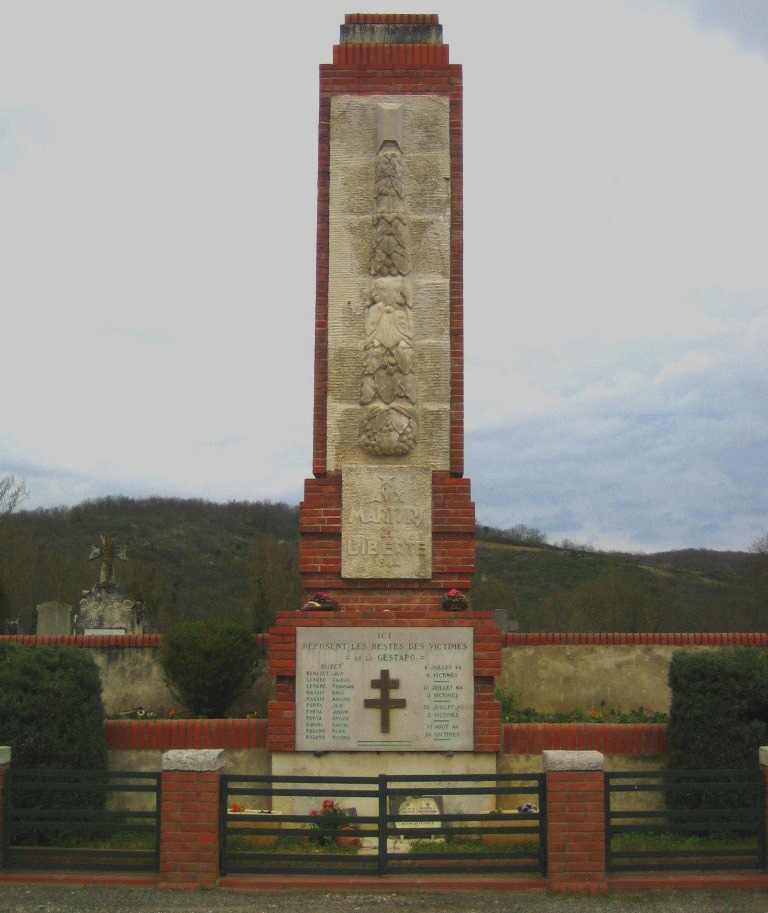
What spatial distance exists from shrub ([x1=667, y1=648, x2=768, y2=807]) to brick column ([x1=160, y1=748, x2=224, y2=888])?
13.3 feet

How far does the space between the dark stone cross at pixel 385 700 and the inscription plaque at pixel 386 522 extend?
3.11 feet

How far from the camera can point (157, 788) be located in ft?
23.6

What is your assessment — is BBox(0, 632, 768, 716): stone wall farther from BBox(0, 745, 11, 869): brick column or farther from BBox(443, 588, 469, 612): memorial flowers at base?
BBox(0, 745, 11, 869): brick column

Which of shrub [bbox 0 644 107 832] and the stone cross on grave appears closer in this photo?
shrub [bbox 0 644 107 832]

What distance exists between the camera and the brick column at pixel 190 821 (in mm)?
7211

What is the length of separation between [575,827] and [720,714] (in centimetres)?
223

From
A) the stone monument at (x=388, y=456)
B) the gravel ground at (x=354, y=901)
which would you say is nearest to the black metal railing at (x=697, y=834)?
the gravel ground at (x=354, y=901)

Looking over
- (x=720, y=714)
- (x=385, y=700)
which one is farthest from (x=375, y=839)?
(x=720, y=714)

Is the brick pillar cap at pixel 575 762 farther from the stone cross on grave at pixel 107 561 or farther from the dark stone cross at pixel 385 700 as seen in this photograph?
the stone cross on grave at pixel 107 561

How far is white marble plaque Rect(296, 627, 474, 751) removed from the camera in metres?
9.02

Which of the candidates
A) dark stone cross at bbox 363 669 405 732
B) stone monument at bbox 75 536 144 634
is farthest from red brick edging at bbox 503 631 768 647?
stone monument at bbox 75 536 144 634

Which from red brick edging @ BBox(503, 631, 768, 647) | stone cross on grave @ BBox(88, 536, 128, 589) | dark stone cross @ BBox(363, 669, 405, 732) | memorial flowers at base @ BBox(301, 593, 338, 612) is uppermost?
stone cross on grave @ BBox(88, 536, 128, 589)

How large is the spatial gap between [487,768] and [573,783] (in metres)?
1.97

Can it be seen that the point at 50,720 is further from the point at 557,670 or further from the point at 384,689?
the point at 557,670
